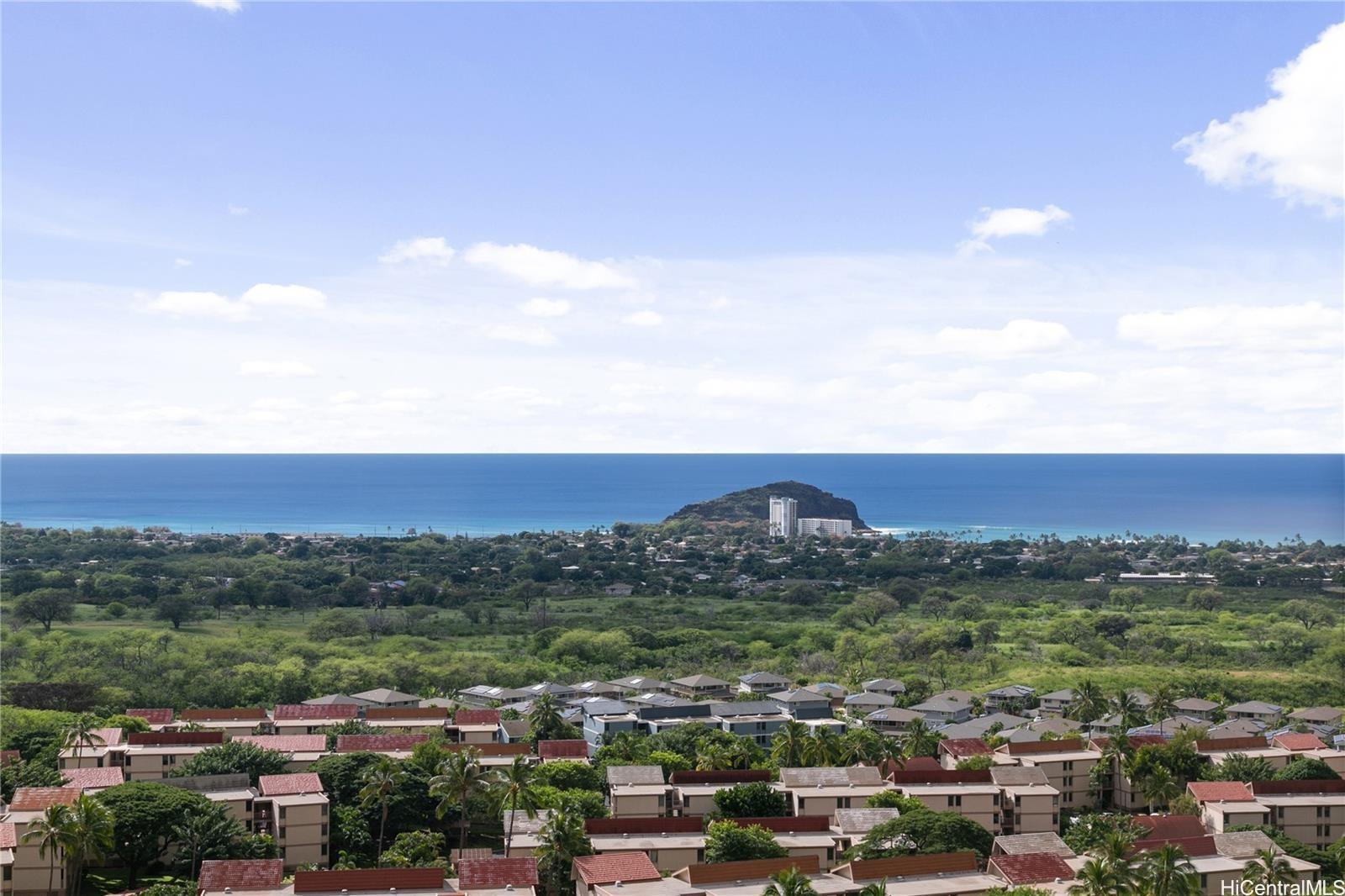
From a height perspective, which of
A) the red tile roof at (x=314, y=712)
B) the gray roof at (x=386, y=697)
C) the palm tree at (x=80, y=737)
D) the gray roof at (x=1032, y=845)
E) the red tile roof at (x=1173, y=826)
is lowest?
the gray roof at (x=1032, y=845)

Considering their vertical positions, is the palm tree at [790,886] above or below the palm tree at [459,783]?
below

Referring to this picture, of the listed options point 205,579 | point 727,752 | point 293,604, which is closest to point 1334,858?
point 727,752

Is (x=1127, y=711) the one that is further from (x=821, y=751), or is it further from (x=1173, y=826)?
(x=1173, y=826)

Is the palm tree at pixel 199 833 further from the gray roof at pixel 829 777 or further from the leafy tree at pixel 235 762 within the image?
the gray roof at pixel 829 777

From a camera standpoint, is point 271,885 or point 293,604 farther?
point 293,604

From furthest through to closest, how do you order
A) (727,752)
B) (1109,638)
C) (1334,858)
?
(1109,638) → (727,752) → (1334,858)

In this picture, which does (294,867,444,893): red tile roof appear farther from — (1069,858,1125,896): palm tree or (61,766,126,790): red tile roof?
(1069,858,1125,896): palm tree

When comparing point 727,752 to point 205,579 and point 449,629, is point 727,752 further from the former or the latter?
point 205,579

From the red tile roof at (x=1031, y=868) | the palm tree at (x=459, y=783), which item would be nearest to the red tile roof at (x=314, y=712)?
the palm tree at (x=459, y=783)
